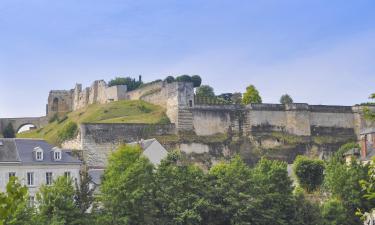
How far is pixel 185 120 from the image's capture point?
246 ft

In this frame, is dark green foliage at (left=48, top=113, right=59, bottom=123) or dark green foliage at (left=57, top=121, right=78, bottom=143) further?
dark green foliage at (left=48, top=113, right=59, bottom=123)

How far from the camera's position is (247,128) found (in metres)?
77.4

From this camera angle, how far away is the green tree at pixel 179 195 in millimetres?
46375

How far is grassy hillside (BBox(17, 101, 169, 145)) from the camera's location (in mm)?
78938

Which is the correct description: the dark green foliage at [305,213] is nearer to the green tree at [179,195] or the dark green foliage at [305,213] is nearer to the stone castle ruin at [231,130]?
the green tree at [179,195]

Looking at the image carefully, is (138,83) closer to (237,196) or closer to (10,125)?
(10,125)

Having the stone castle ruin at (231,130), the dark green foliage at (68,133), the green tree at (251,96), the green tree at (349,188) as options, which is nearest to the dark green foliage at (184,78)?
the green tree at (251,96)

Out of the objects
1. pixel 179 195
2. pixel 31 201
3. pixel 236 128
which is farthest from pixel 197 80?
pixel 31 201

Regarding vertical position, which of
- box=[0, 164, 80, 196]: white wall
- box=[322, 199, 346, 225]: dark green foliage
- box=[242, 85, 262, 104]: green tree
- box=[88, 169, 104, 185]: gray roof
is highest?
box=[242, 85, 262, 104]: green tree

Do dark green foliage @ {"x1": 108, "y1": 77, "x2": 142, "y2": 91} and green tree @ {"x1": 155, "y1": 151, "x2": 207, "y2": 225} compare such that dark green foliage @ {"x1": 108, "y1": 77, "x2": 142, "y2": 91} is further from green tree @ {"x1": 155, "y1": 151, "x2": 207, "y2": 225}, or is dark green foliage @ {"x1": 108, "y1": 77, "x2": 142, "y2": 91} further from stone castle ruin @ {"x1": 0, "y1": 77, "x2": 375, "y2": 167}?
green tree @ {"x1": 155, "y1": 151, "x2": 207, "y2": 225}

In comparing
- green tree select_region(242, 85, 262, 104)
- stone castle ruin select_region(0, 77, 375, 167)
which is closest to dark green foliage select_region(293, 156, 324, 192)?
stone castle ruin select_region(0, 77, 375, 167)

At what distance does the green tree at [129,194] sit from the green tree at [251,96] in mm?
50027

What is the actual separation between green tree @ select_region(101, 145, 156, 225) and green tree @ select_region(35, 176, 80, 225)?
71.8 inches

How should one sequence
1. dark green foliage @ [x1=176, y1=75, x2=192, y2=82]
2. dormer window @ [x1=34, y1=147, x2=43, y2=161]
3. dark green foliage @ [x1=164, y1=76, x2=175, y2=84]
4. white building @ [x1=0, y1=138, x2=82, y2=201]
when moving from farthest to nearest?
dark green foliage @ [x1=176, y1=75, x2=192, y2=82]
dark green foliage @ [x1=164, y1=76, x2=175, y2=84]
dormer window @ [x1=34, y1=147, x2=43, y2=161]
white building @ [x1=0, y1=138, x2=82, y2=201]
